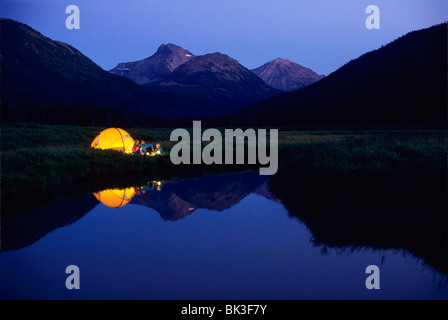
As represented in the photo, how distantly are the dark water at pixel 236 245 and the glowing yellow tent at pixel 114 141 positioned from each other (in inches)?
479

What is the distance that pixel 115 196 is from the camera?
51.7 ft

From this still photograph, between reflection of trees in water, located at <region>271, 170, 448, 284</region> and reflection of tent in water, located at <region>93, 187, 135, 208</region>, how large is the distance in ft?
24.5

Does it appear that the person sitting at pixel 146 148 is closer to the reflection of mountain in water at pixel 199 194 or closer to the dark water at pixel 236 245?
the reflection of mountain in water at pixel 199 194

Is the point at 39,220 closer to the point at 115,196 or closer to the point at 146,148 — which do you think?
the point at 115,196

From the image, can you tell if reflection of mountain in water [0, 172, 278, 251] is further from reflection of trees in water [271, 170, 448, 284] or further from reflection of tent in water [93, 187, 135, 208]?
reflection of trees in water [271, 170, 448, 284]

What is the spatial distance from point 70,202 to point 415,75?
340 ft

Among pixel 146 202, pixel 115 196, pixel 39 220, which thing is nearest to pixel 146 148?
pixel 115 196

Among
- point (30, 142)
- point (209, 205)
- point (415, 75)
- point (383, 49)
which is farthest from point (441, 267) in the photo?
point (383, 49)

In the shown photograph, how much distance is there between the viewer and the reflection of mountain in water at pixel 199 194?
14.2m

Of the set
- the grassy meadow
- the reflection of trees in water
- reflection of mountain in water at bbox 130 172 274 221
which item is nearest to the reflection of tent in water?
reflection of mountain in water at bbox 130 172 274 221

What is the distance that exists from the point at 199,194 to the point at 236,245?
760cm

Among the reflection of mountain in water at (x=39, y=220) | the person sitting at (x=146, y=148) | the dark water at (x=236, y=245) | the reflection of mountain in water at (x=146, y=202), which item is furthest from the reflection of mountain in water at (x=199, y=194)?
the person sitting at (x=146, y=148)

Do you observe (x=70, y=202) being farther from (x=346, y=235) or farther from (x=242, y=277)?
(x=346, y=235)

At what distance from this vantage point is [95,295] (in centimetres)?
659
